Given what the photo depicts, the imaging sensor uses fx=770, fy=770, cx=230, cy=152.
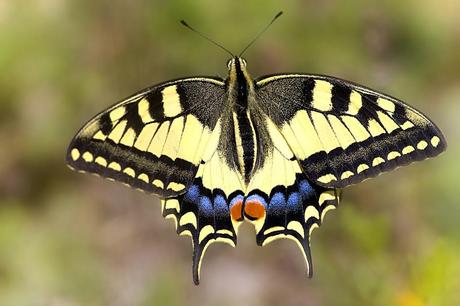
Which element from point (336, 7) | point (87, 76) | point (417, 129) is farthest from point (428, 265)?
point (87, 76)

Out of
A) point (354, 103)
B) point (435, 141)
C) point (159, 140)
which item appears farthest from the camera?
point (159, 140)

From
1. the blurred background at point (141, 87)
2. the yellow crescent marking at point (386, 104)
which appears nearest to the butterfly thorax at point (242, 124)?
the yellow crescent marking at point (386, 104)

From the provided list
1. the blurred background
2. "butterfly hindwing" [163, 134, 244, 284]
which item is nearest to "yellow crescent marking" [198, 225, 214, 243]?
"butterfly hindwing" [163, 134, 244, 284]

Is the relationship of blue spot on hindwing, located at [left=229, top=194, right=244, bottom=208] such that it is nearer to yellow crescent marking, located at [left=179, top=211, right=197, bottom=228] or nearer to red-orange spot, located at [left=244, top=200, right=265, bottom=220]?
red-orange spot, located at [left=244, top=200, right=265, bottom=220]

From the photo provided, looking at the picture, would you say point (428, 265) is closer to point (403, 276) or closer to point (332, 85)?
point (403, 276)

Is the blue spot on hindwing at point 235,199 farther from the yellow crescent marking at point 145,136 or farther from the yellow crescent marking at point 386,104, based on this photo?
the yellow crescent marking at point 386,104

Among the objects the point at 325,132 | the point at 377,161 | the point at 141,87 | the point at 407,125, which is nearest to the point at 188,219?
the point at 325,132

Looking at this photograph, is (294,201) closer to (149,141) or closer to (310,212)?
(310,212)
